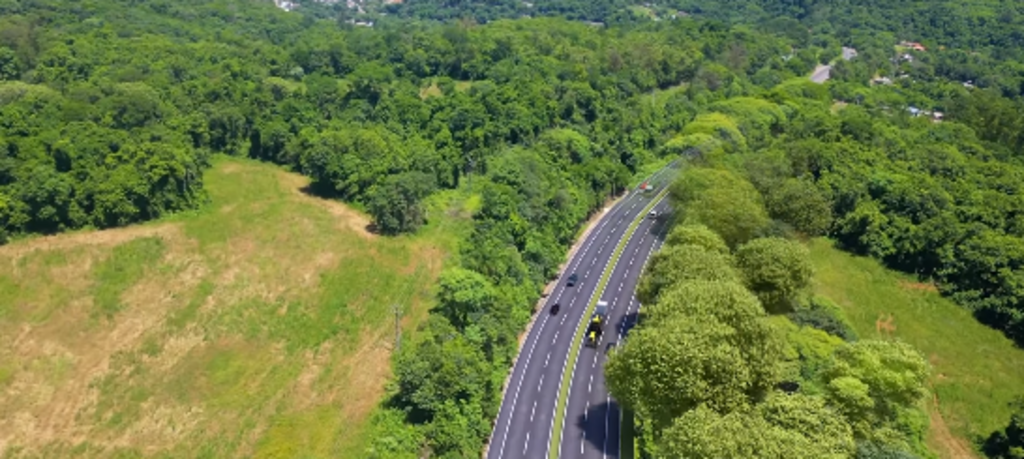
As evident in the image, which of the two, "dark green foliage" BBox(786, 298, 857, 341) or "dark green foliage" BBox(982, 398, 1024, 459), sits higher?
"dark green foliage" BBox(786, 298, 857, 341)

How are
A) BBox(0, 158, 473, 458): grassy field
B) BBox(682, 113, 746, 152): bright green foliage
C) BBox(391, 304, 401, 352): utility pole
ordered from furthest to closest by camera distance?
BBox(682, 113, 746, 152): bright green foliage < BBox(391, 304, 401, 352): utility pole < BBox(0, 158, 473, 458): grassy field

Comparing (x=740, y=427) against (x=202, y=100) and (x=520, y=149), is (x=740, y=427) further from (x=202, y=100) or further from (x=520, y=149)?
(x=202, y=100)

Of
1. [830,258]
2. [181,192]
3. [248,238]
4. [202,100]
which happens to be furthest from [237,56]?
[830,258]

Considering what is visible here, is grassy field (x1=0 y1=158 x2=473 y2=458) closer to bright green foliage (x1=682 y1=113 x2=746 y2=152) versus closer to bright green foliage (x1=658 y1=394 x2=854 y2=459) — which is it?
bright green foliage (x1=658 y1=394 x2=854 y2=459)

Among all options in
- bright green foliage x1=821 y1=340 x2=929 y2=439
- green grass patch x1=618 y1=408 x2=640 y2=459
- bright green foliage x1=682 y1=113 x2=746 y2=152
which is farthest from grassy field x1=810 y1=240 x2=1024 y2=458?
green grass patch x1=618 y1=408 x2=640 y2=459

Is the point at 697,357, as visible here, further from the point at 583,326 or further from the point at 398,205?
the point at 398,205
